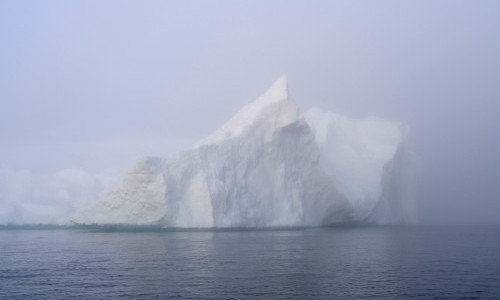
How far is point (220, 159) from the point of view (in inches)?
1204

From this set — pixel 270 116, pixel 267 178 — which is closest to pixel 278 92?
pixel 270 116

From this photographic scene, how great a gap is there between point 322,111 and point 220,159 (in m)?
14.3

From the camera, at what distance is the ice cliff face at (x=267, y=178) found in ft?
93.5

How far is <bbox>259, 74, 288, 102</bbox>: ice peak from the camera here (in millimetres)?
32750

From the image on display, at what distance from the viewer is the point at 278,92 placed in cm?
3347

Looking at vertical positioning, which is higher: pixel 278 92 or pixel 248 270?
pixel 278 92

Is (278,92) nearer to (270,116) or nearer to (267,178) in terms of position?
(270,116)

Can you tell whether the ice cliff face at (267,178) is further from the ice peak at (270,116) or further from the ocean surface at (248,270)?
the ocean surface at (248,270)

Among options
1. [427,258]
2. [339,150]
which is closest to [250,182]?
[339,150]

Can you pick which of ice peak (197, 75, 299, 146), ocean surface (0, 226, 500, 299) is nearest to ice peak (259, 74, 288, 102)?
ice peak (197, 75, 299, 146)

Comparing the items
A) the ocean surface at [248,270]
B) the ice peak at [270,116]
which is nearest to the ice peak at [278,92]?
the ice peak at [270,116]

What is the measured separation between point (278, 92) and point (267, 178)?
5089 millimetres

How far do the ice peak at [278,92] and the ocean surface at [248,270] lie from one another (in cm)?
1041

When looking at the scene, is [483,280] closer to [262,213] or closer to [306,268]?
[306,268]
